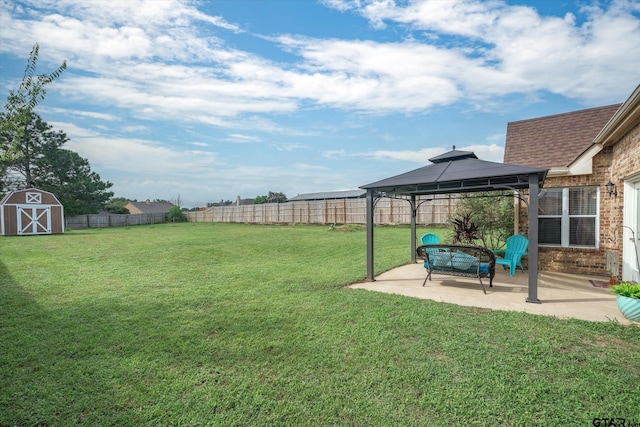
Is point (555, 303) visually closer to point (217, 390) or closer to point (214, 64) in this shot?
point (217, 390)

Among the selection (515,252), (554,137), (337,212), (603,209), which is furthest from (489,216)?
(337,212)

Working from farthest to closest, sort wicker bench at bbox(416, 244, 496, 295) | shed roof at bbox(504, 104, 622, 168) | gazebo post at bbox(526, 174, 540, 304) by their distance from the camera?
shed roof at bbox(504, 104, 622, 168), wicker bench at bbox(416, 244, 496, 295), gazebo post at bbox(526, 174, 540, 304)

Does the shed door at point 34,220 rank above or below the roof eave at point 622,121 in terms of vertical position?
below

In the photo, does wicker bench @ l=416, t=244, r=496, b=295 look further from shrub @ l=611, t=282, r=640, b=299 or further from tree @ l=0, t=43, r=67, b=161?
tree @ l=0, t=43, r=67, b=161

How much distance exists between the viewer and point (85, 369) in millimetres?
3203

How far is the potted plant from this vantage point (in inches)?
167

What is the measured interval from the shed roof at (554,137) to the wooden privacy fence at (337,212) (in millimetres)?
5136

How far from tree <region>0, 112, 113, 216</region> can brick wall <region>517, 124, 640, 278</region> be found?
38.1 metres

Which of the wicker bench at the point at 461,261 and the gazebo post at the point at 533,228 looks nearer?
the gazebo post at the point at 533,228

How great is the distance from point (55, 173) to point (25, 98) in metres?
37.4

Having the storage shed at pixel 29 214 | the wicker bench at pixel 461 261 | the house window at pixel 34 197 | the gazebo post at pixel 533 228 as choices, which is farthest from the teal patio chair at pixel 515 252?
the house window at pixel 34 197

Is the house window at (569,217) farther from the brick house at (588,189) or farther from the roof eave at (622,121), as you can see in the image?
the roof eave at (622,121)

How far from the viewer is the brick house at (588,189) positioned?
5715 millimetres

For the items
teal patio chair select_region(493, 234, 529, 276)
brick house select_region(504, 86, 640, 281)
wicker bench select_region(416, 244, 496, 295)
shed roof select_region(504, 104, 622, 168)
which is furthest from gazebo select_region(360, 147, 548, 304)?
shed roof select_region(504, 104, 622, 168)
